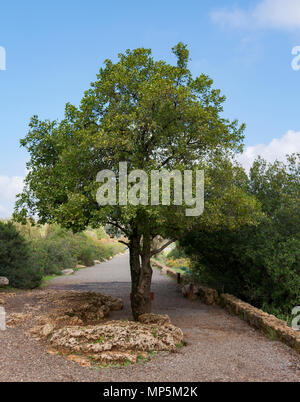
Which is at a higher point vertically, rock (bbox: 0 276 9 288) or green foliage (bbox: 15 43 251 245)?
green foliage (bbox: 15 43 251 245)

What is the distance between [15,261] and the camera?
1470 centimetres

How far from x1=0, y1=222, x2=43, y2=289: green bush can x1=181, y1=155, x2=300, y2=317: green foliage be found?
21.2 ft

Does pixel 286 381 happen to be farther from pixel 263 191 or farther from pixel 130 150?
pixel 263 191

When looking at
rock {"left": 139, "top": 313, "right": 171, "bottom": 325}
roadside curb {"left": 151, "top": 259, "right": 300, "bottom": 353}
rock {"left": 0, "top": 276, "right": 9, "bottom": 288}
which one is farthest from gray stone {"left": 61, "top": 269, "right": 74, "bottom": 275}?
rock {"left": 139, "top": 313, "right": 171, "bottom": 325}

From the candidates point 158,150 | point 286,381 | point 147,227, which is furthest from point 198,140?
point 286,381

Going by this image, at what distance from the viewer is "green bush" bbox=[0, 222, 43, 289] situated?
14.4 m

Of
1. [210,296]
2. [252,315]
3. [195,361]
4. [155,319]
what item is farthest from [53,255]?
[195,361]

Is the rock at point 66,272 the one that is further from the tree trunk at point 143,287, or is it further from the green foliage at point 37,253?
the tree trunk at point 143,287

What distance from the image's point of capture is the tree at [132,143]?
8.41 metres

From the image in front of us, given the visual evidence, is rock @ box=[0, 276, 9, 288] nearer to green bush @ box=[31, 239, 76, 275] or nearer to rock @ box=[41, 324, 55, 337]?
green bush @ box=[31, 239, 76, 275]

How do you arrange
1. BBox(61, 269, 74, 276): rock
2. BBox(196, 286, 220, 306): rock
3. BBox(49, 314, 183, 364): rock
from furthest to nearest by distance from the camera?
BBox(61, 269, 74, 276): rock < BBox(196, 286, 220, 306): rock < BBox(49, 314, 183, 364): rock

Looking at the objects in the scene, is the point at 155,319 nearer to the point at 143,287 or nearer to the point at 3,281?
the point at 143,287

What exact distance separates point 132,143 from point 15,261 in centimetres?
857

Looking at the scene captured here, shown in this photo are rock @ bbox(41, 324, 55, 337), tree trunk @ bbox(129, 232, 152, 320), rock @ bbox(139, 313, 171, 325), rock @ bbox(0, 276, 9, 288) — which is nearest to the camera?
rock @ bbox(41, 324, 55, 337)
